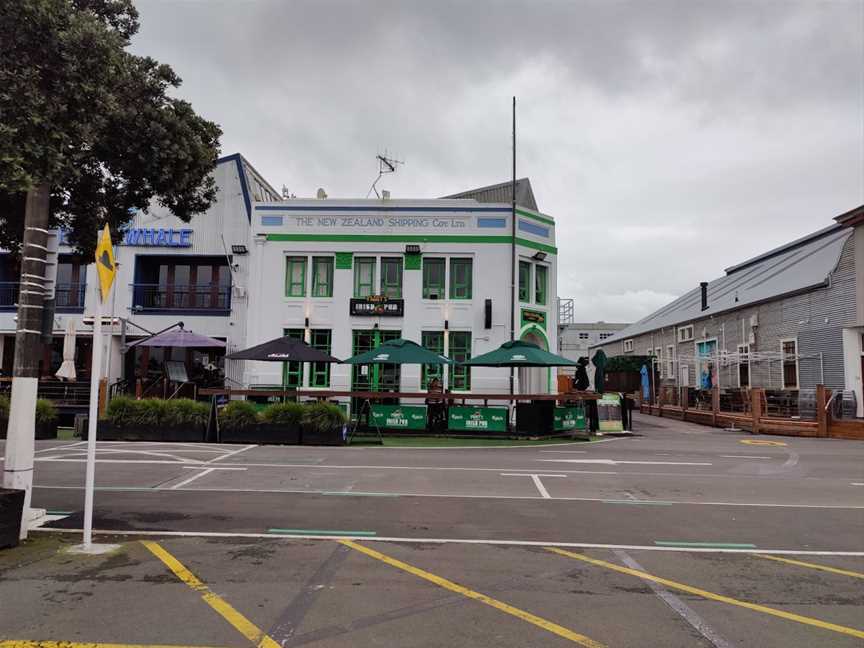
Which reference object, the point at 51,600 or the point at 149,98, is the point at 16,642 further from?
the point at 149,98

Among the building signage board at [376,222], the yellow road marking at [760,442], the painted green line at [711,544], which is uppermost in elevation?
the building signage board at [376,222]

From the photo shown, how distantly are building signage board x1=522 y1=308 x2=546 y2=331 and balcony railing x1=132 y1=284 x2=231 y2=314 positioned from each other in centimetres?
1165

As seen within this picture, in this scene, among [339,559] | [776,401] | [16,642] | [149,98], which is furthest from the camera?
[776,401]

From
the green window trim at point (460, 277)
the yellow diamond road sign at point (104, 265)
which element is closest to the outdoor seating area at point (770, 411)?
the green window trim at point (460, 277)

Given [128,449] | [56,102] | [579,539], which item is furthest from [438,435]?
[56,102]

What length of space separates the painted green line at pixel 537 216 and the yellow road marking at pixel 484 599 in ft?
60.5

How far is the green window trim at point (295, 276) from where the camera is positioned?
2372 cm

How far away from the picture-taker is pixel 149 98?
8602 mm

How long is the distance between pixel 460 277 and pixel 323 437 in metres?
9.85

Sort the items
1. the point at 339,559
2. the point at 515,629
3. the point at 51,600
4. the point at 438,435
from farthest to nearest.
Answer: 1. the point at 438,435
2. the point at 339,559
3. the point at 51,600
4. the point at 515,629

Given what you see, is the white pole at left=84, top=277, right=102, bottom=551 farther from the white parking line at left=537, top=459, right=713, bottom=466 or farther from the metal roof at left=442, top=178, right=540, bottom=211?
the metal roof at left=442, top=178, right=540, bottom=211

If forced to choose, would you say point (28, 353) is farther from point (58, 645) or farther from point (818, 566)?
point (818, 566)

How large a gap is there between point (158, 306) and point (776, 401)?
2536 cm

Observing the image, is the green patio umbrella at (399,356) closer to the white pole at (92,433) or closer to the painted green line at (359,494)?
the painted green line at (359,494)
